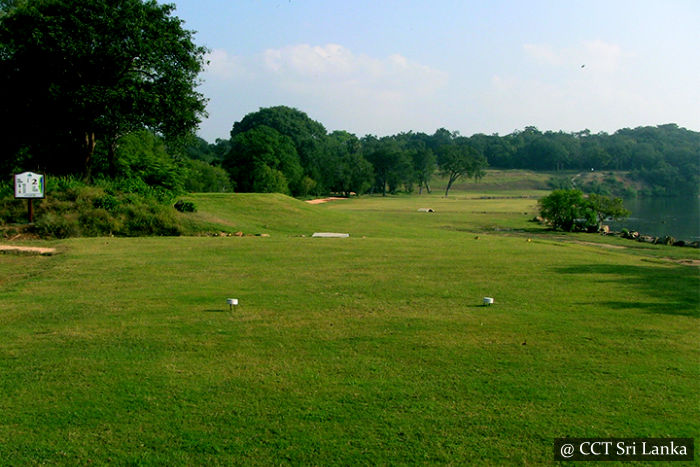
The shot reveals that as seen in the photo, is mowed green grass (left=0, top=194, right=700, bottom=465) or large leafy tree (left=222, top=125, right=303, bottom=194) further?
large leafy tree (left=222, top=125, right=303, bottom=194)

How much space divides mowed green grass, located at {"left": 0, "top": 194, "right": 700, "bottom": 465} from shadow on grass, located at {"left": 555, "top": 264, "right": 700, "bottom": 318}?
107 millimetres

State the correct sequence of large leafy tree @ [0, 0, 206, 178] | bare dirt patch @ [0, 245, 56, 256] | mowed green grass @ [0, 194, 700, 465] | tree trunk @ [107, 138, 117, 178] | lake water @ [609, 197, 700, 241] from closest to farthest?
mowed green grass @ [0, 194, 700, 465] < bare dirt patch @ [0, 245, 56, 256] < large leafy tree @ [0, 0, 206, 178] < tree trunk @ [107, 138, 117, 178] < lake water @ [609, 197, 700, 241]

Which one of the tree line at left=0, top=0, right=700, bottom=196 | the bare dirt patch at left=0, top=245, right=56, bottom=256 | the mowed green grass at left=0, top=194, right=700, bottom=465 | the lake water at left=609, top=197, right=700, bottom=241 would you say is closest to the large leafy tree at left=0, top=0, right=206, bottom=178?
the tree line at left=0, top=0, right=700, bottom=196

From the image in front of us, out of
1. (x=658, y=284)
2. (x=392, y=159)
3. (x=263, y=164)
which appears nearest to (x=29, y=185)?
(x=658, y=284)

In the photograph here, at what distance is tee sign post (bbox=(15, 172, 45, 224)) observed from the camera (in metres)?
A: 22.8

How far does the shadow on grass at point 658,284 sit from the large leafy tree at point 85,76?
23750 mm

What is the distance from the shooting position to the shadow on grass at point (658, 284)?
12297mm

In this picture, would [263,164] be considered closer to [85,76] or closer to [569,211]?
[569,211]

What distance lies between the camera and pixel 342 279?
48.5ft

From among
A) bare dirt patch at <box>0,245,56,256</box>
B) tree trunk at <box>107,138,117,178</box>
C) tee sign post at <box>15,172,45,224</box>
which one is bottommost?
bare dirt patch at <box>0,245,56,256</box>

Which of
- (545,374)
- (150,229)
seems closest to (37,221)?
(150,229)

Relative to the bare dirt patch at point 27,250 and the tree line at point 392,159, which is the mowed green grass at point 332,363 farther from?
the tree line at point 392,159

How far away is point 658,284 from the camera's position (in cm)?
1522

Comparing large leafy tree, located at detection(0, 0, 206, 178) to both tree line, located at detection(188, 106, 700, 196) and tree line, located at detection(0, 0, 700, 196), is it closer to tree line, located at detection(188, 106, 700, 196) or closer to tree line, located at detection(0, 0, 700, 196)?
tree line, located at detection(0, 0, 700, 196)
